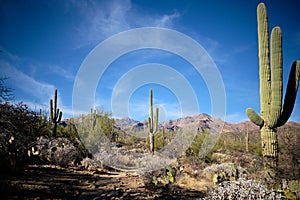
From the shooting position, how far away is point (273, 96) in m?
7.42

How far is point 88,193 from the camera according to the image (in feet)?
19.4

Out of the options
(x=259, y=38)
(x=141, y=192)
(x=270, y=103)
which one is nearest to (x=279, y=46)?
(x=259, y=38)

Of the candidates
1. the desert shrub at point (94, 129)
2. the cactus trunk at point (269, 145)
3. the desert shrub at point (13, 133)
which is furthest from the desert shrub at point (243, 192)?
the desert shrub at point (94, 129)

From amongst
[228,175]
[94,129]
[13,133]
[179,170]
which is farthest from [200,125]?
[13,133]

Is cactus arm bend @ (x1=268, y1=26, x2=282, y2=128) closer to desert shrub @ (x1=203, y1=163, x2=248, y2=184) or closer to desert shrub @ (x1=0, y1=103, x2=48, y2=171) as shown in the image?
desert shrub @ (x1=203, y1=163, x2=248, y2=184)

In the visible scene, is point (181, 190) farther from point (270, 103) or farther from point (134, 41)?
point (134, 41)

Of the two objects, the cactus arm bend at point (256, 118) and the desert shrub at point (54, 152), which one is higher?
the cactus arm bend at point (256, 118)

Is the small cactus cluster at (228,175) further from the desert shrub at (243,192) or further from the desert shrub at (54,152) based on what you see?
the desert shrub at (54,152)

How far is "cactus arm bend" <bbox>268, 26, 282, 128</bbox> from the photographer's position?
23.9 feet

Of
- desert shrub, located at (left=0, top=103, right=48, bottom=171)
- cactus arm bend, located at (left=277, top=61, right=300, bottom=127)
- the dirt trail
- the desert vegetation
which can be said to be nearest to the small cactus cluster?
the desert vegetation

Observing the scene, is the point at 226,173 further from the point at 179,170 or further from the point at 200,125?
the point at 200,125

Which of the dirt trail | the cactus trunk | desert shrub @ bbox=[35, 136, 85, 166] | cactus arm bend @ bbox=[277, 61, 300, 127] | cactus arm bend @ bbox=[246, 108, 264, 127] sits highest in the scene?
cactus arm bend @ bbox=[277, 61, 300, 127]

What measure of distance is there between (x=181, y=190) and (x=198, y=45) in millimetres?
12235

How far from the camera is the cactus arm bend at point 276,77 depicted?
286 inches
